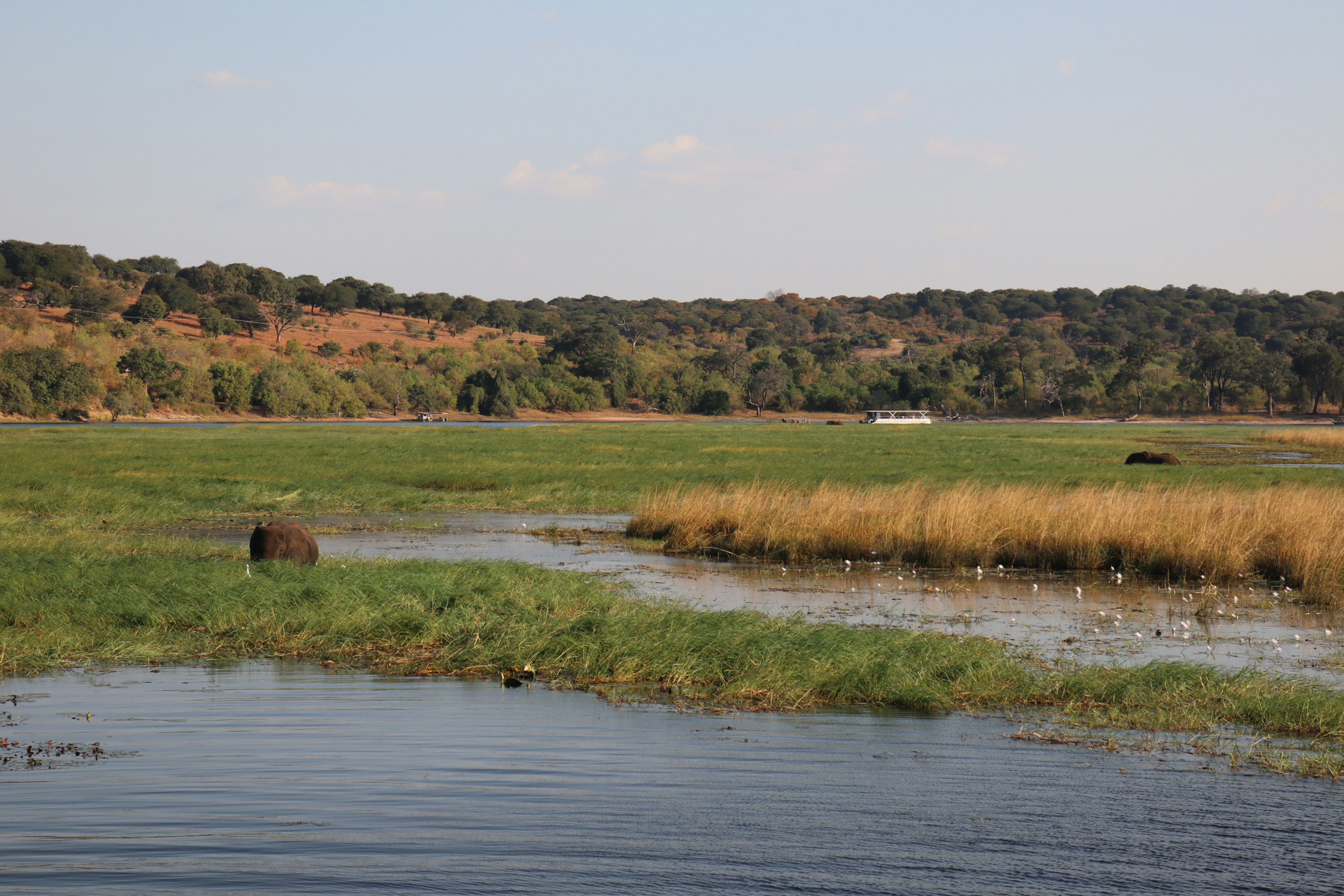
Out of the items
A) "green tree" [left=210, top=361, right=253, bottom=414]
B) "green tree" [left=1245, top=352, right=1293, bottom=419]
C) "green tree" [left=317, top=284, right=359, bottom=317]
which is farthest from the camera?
"green tree" [left=317, top=284, right=359, bottom=317]

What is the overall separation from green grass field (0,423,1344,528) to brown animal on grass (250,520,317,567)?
9815 mm

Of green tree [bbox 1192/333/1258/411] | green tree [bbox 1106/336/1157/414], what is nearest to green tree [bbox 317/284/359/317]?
green tree [bbox 1106/336/1157/414]

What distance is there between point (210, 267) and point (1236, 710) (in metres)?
184

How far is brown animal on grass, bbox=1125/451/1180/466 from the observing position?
170 ft

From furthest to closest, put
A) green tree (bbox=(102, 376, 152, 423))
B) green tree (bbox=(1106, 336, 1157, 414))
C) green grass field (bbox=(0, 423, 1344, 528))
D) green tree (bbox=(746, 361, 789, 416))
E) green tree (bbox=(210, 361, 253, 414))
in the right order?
green tree (bbox=(746, 361, 789, 416))
green tree (bbox=(1106, 336, 1157, 414))
green tree (bbox=(210, 361, 253, 414))
green tree (bbox=(102, 376, 152, 423))
green grass field (bbox=(0, 423, 1344, 528))

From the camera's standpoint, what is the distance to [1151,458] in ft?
173

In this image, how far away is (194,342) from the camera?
458 ft

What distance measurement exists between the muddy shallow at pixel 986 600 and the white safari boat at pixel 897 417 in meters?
103

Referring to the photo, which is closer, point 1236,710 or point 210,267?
point 1236,710

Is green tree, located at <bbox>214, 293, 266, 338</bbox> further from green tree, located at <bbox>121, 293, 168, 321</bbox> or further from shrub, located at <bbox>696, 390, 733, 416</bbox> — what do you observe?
shrub, located at <bbox>696, 390, 733, 416</bbox>

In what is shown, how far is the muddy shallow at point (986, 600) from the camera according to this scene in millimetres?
14570

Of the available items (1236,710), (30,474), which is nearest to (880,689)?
(1236,710)

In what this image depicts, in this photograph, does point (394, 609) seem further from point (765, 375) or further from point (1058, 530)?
point (765, 375)

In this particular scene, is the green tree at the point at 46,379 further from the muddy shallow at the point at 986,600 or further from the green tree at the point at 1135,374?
the green tree at the point at 1135,374
